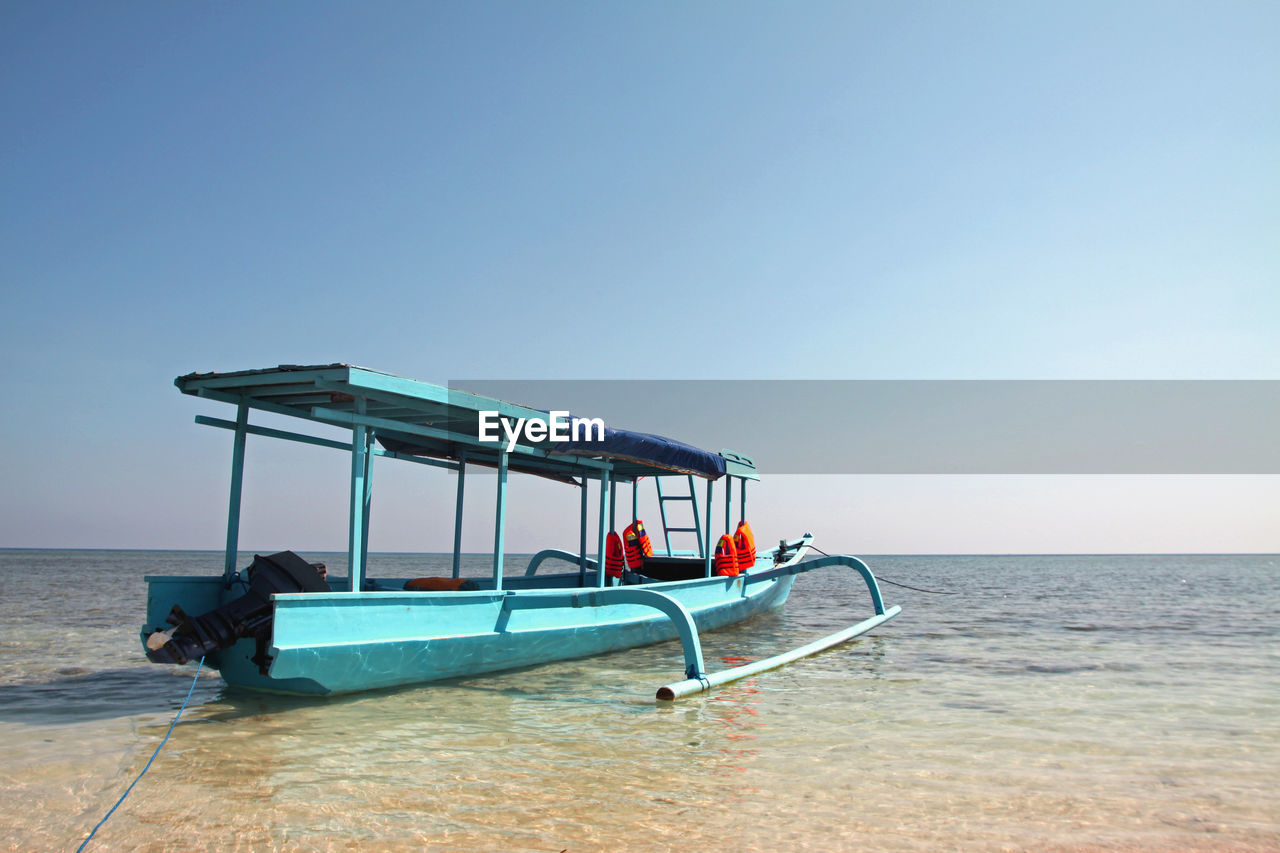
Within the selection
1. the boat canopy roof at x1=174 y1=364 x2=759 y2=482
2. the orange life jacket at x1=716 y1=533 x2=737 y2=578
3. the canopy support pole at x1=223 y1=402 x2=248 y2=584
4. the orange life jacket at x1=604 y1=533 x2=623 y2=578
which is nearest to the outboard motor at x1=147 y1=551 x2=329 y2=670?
the canopy support pole at x1=223 y1=402 x2=248 y2=584

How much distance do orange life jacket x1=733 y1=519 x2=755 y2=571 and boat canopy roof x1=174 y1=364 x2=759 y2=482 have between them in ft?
9.77

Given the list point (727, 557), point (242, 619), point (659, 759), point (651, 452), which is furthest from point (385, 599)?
point (727, 557)

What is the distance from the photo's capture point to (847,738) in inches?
256

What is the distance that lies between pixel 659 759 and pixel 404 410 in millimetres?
4249

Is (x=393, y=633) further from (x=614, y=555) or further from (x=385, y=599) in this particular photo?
(x=614, y=555)

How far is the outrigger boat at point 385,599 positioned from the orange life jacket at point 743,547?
7.96 feet

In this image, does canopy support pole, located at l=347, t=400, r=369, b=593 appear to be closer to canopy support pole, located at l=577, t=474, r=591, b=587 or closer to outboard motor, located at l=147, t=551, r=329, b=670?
outboard motor, located at l=147, t=551, r=329, b=670

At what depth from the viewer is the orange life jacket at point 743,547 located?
1372 cm

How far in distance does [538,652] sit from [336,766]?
3.71 metres

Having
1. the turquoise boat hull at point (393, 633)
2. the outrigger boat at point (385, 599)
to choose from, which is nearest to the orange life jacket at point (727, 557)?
the outrigger boat at point (385, 599)

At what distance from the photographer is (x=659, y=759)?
5.76 m

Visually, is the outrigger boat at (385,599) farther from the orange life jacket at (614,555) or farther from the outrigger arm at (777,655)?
the orange life jacket at (614,555)

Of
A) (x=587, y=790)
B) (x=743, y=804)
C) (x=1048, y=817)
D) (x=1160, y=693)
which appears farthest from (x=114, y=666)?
(x=1160, y=693)

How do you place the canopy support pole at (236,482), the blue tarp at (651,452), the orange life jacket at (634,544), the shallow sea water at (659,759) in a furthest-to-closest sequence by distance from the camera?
the orange life jacket at (634,544) < the blue tarp at (651,452) < the canopy support pole at (236,482) < the shallow sea water at (659,759)
